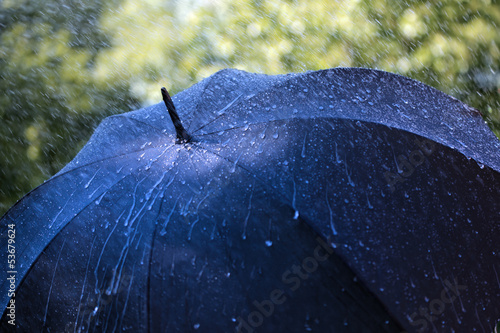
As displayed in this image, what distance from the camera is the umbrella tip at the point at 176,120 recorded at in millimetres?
1573

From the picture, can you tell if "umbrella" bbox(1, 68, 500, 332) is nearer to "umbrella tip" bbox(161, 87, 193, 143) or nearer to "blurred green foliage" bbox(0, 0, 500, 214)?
Answer: "umbrella tip" bbox(161, 87, 193, 143)

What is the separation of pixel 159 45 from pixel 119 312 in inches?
147

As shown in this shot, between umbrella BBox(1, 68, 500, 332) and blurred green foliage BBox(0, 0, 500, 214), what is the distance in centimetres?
215

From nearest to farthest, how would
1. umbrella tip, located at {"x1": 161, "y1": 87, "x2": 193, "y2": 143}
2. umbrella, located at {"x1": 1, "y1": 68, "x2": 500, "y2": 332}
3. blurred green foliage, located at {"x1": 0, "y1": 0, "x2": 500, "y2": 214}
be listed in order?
1. umbrella, located at {"x1": 1, "y1": 68, "x2": 500, "y2": 332}
2. umbrella tip, located at {"x1": 161, "y1": 87, "x2": 193, "y2": 143}
3. blurred green foliage, located at {"x1": 0, "y1": 0, "x2": 500, "y2": 214}

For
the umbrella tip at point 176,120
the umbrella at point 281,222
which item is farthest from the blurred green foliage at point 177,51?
the umbrella tip at point 176,120

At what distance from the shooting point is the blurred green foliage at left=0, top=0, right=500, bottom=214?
3.77 m

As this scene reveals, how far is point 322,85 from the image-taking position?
172 cm

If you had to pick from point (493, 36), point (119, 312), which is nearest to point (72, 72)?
point (493, 36)

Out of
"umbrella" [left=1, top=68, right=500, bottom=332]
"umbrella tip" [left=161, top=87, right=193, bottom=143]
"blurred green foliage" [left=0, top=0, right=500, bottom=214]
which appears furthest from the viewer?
"blurred green foliage" [left=0, top=0, right=500, bottom=214]

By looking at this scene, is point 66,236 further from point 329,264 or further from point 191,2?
point 191,2

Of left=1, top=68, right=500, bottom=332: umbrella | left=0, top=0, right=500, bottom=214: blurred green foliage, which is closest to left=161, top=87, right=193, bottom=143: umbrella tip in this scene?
left=1, top=68, right=500, bottom=332: umbrella

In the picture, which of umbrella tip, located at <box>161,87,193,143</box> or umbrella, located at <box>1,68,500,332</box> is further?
umbrella tip, located at <box>161,87,193,143</box>

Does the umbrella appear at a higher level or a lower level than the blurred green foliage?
lower

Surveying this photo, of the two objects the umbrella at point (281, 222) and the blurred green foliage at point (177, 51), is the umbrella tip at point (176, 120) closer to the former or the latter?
the umbrella at point (281, 222)
